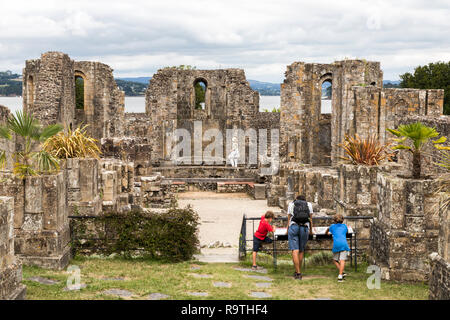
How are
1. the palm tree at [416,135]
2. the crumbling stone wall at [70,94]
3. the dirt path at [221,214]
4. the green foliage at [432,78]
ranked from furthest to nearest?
the green foliage at [432,78] < the crumbling stone wall at [70,94] < the dirt path at [221,214] < the palm tree at [416,135]

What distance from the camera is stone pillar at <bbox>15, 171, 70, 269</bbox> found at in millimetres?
10336

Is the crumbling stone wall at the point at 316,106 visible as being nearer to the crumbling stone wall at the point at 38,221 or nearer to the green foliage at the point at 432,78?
the crumbling stone wall at the point at 38,221

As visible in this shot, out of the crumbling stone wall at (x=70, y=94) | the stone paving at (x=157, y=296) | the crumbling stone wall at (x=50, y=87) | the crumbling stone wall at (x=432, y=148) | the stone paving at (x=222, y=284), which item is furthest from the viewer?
the crumbling stone wall at (x=70, y=94)

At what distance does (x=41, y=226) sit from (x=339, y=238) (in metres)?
5.01

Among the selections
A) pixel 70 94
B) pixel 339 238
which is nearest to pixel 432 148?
pixel 339 238

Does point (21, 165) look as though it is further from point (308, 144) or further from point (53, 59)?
point (308, 144)

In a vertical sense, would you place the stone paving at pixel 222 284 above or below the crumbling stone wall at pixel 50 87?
below

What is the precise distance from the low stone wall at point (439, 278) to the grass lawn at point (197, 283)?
2.76 ft

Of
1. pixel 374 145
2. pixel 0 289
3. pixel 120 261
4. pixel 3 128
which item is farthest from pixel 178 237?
pixel 374 145

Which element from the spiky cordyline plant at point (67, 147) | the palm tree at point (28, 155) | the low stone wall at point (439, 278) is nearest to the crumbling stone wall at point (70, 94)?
the spiky cordyline plant at point (67, 147)

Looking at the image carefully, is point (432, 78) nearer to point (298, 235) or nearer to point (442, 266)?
point (298, 235)

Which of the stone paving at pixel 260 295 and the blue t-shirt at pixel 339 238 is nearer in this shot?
the stone paving at pixel 260 295

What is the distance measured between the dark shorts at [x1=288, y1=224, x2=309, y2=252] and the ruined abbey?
137 centimetres

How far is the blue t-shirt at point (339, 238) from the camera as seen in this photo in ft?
33.6
